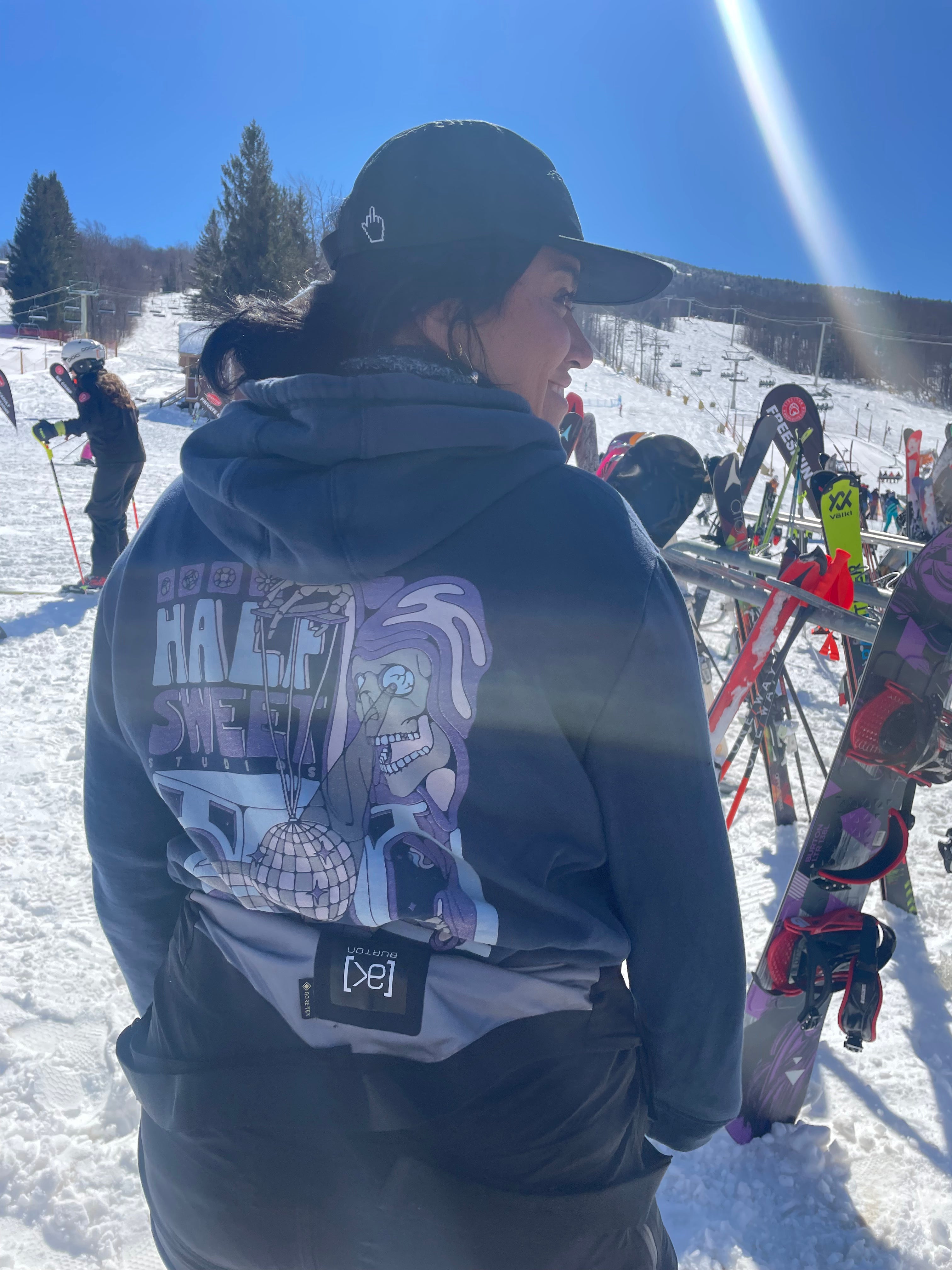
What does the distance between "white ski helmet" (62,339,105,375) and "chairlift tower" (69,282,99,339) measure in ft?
46.9

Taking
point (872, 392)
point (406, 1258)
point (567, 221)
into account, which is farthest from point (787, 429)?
point (872, 392)

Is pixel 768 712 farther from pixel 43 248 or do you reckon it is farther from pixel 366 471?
pixel 43 248

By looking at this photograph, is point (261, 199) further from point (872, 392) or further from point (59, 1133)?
point (872, 392)

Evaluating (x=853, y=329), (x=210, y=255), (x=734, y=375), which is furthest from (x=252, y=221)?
(x=853, y=329)

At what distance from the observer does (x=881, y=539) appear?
3656mm

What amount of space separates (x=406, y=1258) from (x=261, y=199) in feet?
121

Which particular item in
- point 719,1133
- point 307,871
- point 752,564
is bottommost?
point 719,1133

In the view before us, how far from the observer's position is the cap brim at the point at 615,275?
45.8 inches

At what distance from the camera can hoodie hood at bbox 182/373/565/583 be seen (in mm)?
810

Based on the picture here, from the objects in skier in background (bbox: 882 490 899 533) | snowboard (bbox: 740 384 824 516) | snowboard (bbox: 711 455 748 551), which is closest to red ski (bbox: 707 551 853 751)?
snowboard (bbox: 711 455 748 551)

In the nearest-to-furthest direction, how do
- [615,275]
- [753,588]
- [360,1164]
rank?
[360,1164] → [615,275] → [753,588]

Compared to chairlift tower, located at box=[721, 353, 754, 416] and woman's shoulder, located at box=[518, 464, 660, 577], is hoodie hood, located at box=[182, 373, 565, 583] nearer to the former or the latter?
woman's shoulder, located at box=[518, 464, 660, 577]

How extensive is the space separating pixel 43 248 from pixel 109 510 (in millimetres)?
39233

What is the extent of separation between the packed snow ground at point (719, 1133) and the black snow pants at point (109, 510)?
223 cm
